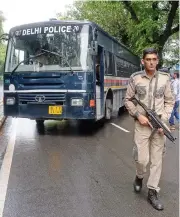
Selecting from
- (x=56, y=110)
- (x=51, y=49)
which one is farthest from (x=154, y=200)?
(x=51, y=49)

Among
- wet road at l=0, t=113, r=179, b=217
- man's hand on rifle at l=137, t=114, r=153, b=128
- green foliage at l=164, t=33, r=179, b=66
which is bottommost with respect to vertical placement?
wet road at l=0, t=113, r=179, b=217

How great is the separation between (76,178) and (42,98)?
416 centimetres

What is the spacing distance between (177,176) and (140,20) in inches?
648

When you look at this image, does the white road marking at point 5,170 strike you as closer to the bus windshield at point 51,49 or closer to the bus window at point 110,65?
the bus windshield at point 51,49

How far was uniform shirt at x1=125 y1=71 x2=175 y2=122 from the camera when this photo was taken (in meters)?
4.62

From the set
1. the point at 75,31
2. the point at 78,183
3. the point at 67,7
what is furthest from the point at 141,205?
the point at 67,7

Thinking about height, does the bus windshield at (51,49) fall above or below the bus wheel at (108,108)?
above

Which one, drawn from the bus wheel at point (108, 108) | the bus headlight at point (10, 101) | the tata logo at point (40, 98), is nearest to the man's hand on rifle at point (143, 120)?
the tata logo at point (40, 98)

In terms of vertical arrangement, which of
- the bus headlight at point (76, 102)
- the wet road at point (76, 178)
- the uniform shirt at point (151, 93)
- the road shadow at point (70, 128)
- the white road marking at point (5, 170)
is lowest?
the wet road at point (76, 178)

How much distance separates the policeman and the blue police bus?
15.5 ft

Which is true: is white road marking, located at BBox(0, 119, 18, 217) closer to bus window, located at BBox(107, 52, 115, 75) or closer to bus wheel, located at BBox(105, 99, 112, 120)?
bus wheel, located at BBox(105, 99, 112, 120)

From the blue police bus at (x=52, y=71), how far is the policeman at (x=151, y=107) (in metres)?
4.73

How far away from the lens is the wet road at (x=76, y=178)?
14.6 feet

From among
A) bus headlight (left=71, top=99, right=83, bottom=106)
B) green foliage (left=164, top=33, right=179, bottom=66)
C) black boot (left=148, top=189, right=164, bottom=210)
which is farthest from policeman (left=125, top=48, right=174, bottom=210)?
green foliage (left=164, top=33, right=179, bottom=66)
